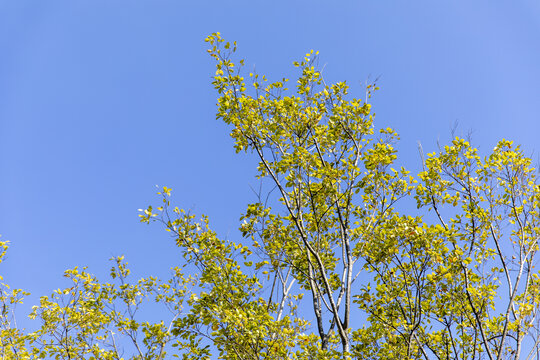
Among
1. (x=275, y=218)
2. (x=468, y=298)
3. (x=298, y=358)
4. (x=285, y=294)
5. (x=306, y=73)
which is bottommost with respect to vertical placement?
(x=298, y=358)

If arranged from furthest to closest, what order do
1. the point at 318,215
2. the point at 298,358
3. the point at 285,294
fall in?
the point at 285,294, the point at 318,215, the point at 298,358

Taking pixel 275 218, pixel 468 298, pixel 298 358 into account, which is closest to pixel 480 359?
pixel 468 298

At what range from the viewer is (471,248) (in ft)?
28.7

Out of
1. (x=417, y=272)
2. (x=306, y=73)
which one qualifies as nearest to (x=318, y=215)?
(x=417, y=272)

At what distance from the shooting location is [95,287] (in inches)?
Result: 440

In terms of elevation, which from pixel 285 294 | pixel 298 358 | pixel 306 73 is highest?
pixel 306 73

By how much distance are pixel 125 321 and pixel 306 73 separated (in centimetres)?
784

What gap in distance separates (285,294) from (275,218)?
8.17 feet

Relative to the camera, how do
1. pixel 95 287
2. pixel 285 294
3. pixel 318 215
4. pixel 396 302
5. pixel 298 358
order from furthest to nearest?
pixel 95 287
pixel 285 294
pixel 318 215
pixel 396 302
pixel 298 358

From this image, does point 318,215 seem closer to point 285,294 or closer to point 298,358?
point 285,294

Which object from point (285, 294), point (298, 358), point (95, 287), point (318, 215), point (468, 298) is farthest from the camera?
point (95, 287)

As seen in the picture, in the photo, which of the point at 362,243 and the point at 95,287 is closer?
the point at 362,243

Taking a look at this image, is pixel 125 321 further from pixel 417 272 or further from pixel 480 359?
Answer: pixel 480 359

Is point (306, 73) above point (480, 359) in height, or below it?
above
